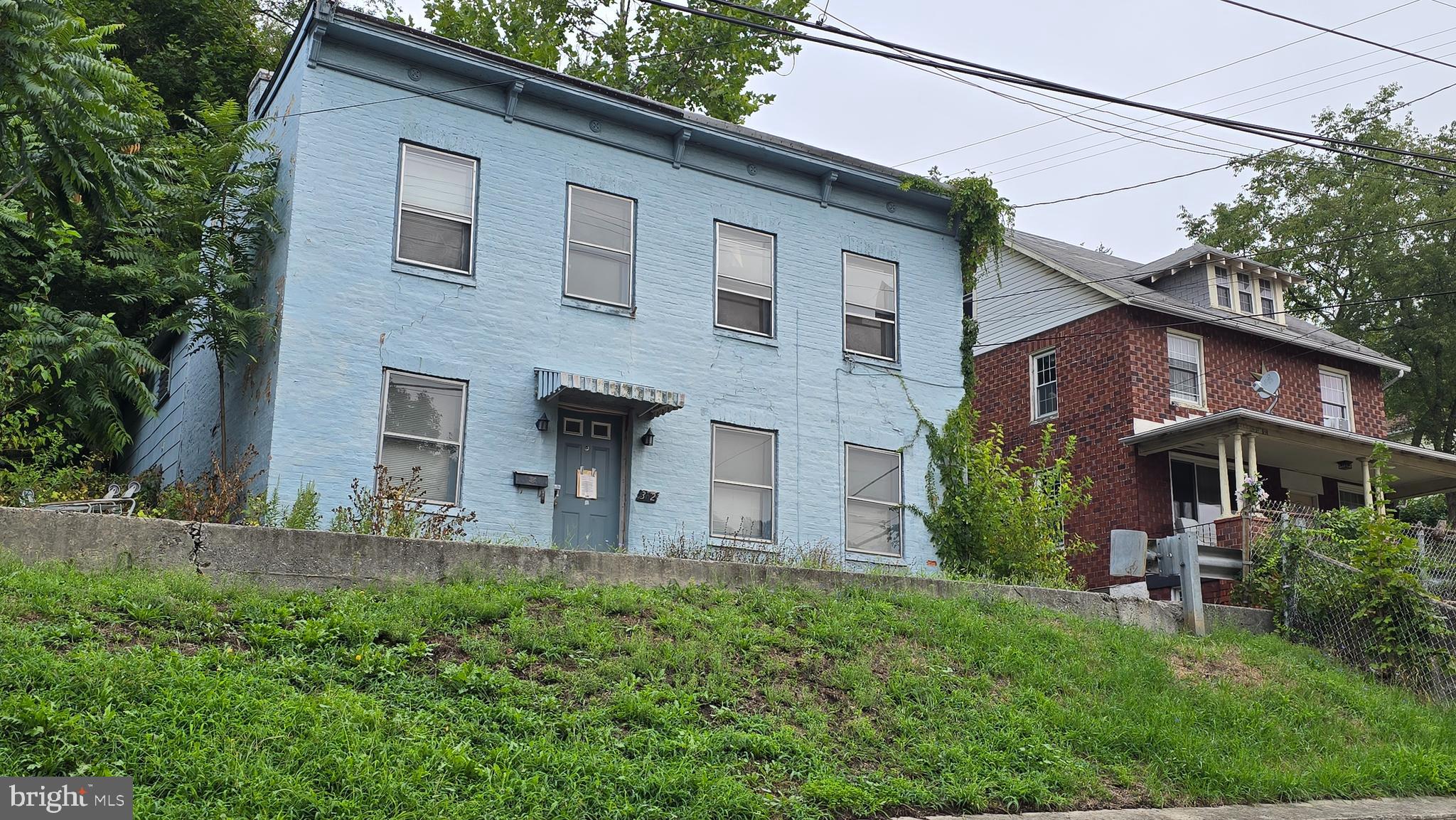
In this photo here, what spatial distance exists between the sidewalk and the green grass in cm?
15

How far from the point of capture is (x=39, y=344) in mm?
13258

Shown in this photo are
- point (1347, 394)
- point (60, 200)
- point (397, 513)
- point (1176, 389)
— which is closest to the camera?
point (60, 200)

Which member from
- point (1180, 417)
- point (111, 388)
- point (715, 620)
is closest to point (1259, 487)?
point (1180, 417)

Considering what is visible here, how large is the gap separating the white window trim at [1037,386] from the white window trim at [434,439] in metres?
14.1

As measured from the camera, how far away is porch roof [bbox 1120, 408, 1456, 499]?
2108cm

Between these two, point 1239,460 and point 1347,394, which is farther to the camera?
point 1347,394

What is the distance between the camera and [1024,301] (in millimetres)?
26062

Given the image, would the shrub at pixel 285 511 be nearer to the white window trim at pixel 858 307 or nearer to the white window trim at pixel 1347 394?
the white window trim at pixel 858 307

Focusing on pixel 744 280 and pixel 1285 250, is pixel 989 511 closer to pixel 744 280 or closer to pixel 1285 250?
pixel 744 280

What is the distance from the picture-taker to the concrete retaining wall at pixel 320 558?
8.81 meters

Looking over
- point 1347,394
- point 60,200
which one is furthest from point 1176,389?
point 60,200

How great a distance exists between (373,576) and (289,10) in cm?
2657

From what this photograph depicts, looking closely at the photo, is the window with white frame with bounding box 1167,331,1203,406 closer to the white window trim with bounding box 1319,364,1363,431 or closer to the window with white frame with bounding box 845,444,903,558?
the white window trim with bounding box 1319,364,1363,431

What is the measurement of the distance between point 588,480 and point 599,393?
4.03 ft
